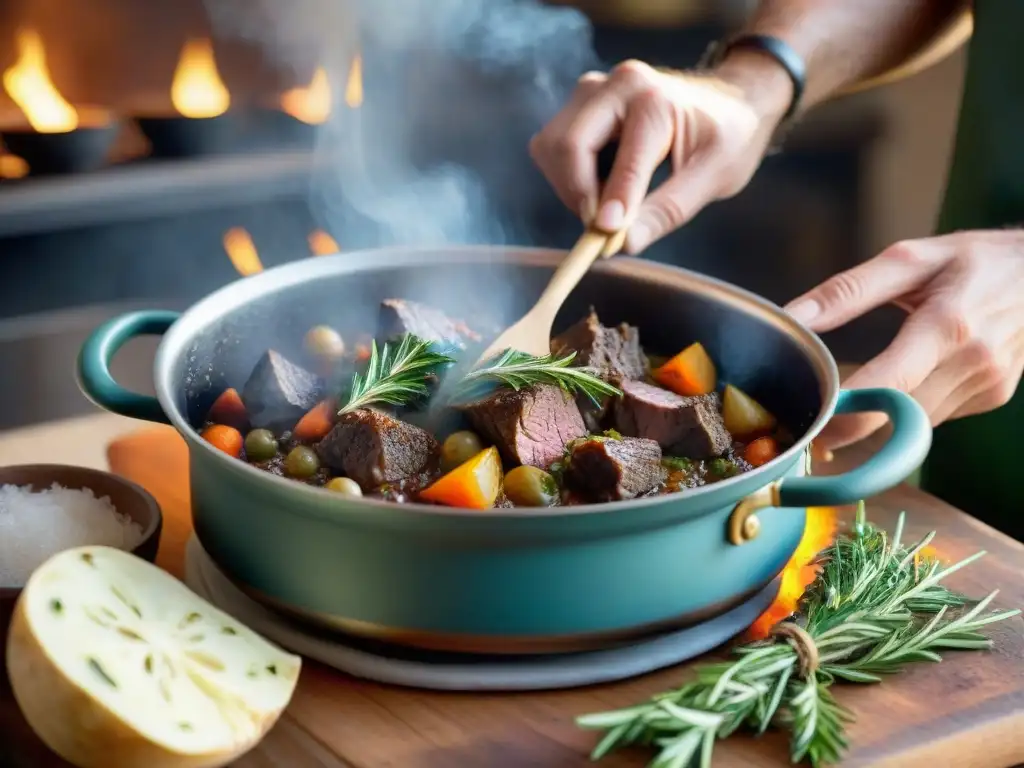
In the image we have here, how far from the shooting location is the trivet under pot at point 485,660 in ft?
5.07

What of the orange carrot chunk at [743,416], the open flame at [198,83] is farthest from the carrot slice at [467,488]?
the open flame at [198,83]

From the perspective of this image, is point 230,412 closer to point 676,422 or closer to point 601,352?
point 601,352

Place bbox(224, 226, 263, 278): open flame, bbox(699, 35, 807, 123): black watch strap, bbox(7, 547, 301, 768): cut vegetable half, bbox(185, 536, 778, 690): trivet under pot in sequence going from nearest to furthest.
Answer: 1. bbox(7, 547, 301, 768): cut vegetable half
2. bbox(185, 536, 778, 690): trivet under pot
3. bbox(699, 35, 807, 123): black watch strap
4. bbox(224, 226, 263, 278): open flame

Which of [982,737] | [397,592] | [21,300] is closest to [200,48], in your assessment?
[21,300]

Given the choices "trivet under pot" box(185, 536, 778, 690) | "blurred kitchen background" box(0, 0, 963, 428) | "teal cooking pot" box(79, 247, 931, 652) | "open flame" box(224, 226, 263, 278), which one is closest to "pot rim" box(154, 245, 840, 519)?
"teal cooking pot" box(79, 247, 931, 652)

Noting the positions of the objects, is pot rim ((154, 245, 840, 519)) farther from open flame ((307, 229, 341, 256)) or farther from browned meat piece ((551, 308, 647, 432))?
open flame ((307, 229, 341, 256))

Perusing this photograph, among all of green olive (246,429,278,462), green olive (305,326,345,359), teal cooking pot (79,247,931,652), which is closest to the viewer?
teal cooking pot (79,247,931,652)

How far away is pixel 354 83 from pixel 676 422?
3.35 metres

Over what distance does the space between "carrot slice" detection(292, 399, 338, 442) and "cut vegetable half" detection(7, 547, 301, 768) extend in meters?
0.47

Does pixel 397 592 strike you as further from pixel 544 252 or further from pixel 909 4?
pixel 909 4

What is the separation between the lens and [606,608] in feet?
4.91

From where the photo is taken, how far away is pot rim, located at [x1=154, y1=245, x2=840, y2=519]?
1.38 m

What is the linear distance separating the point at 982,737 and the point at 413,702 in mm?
728

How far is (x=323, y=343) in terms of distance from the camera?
214 centimetres
